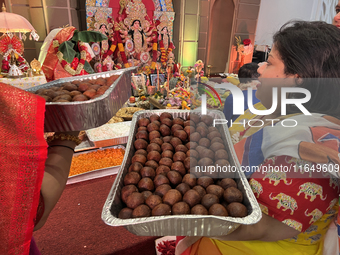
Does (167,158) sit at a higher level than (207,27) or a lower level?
lower

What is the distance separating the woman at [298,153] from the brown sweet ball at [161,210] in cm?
26

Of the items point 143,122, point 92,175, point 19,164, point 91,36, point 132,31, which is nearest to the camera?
point 19,164

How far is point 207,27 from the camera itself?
4973 millimetres

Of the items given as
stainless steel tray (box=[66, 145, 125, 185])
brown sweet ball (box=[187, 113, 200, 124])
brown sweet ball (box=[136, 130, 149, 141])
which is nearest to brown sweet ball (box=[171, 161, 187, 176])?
brown sweet ball (box=[136, 130, 149, 141])

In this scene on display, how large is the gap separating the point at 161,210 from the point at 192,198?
0.37ft

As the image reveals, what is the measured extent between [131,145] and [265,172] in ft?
1.73

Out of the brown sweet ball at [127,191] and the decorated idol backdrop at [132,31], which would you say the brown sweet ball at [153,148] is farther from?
the decorated idol backdrop at [132,31]

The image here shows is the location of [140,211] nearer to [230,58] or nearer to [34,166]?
[34,166]

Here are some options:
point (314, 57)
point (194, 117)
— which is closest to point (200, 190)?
point (194, 117)

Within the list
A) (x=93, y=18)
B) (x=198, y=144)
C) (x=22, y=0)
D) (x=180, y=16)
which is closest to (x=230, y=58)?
(x=180, y=16)

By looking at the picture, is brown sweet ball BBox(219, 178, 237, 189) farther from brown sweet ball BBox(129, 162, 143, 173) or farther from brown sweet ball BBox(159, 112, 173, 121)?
brown sweet ball BBox(159, 112, 173, 121)

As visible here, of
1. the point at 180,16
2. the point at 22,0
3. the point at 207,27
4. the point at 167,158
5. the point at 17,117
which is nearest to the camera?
the point at 17,117

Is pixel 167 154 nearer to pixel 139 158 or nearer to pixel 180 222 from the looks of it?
pixel 139 158

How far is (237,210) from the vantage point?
0.65 meters
